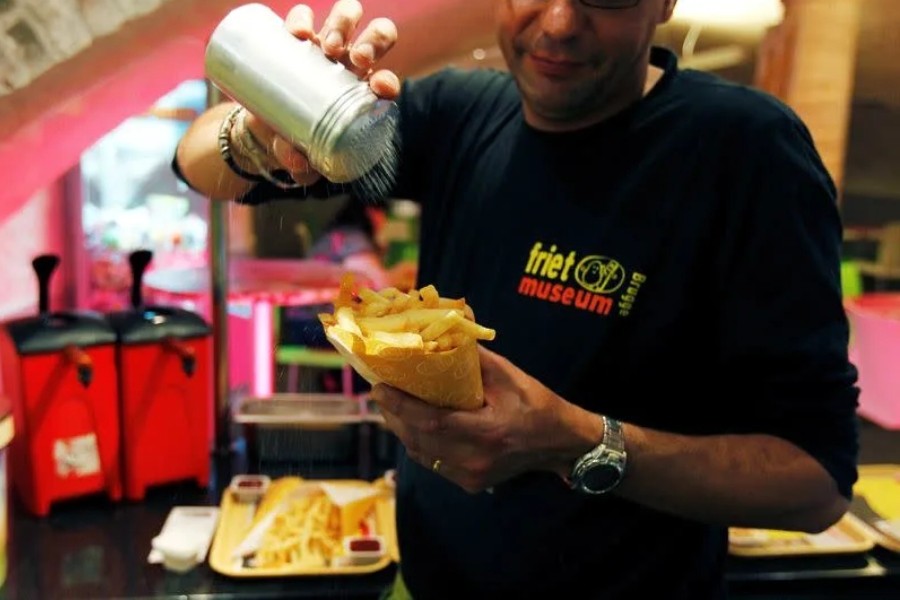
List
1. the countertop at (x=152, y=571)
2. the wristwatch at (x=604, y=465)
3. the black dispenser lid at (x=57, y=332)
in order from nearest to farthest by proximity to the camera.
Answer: the wristwatch at (x=604, y=465), the countertop at (x=152, y=571), the black dispenser lid at (x=57, y=332)

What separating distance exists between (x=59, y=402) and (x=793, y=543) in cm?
141

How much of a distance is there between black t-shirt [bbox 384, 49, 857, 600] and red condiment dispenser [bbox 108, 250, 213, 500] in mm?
623

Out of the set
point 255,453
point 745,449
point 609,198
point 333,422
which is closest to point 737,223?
point 609,198

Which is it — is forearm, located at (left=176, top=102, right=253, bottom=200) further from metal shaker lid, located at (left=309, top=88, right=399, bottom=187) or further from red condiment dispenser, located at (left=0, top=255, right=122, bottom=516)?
red condiment dispenser, located at (left=0, top=255, right=122, bottom=516)

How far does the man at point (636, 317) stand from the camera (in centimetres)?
104

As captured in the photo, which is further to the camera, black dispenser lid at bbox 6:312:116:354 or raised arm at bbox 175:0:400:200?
black dispenser lid at bbox 6:312:116:354

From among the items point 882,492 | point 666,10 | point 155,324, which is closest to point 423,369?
point 666,10

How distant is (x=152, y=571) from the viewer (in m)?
1.44

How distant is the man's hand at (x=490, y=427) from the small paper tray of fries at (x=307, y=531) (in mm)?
639

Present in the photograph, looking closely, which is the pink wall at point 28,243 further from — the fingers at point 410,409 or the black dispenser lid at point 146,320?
the fingers at point 410,409

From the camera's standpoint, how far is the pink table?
72.6 inches

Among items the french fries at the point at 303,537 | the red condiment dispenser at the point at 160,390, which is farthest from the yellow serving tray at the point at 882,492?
the red condiment dispenser at the point at 160,390

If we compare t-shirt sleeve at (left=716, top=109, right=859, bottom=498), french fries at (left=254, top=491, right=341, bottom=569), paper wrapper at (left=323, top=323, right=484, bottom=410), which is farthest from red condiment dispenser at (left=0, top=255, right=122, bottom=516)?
t-shirt sleeve at (left=716, top=109, right=859, bottom=498)

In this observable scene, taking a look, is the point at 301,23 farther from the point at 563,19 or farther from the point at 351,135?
the point at 563,19
